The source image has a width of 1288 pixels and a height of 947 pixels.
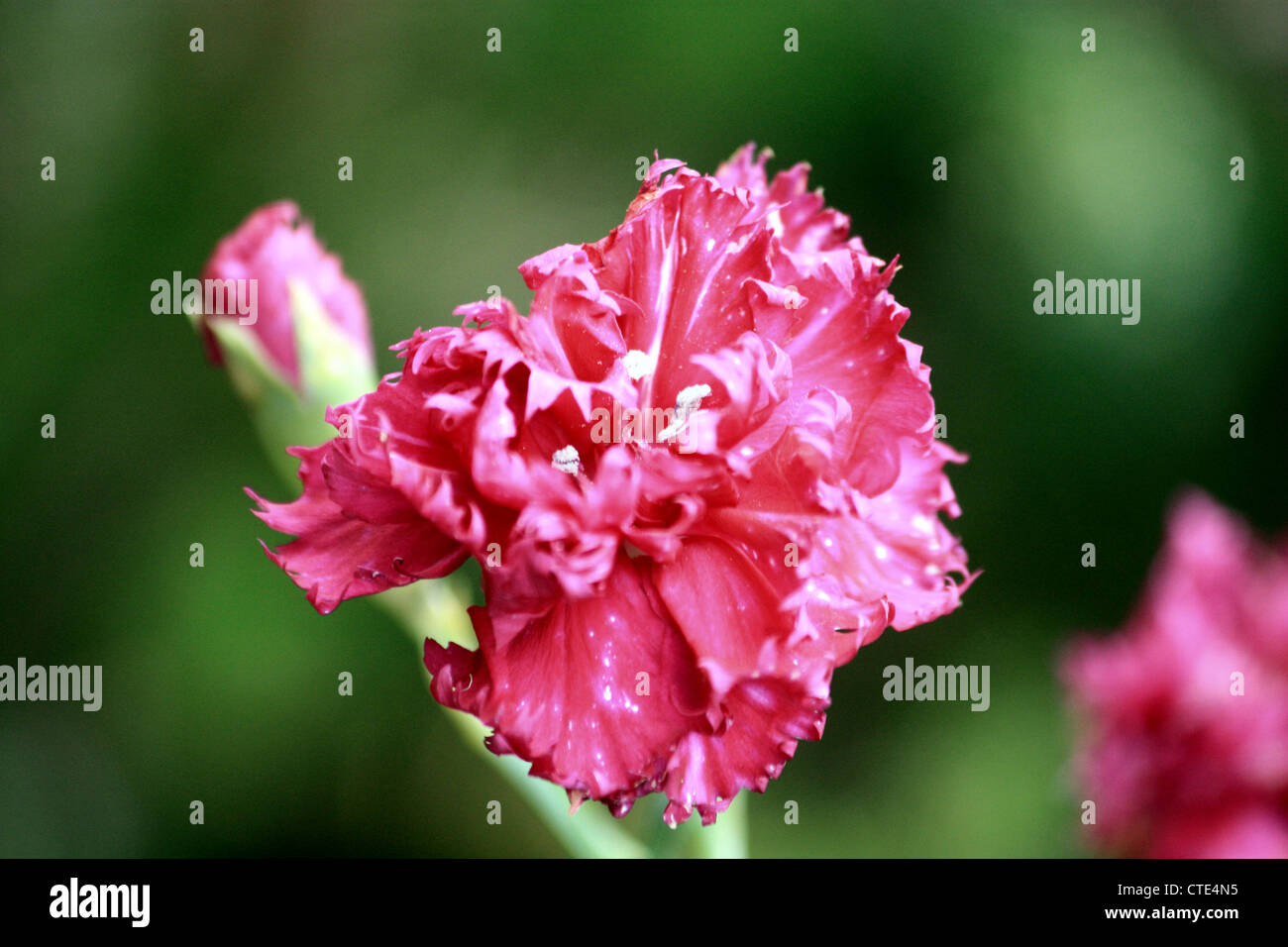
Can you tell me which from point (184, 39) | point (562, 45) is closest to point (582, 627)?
point (562, 45)

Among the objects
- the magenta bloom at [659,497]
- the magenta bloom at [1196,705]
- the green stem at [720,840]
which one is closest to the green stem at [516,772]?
the green stem at [720,840]

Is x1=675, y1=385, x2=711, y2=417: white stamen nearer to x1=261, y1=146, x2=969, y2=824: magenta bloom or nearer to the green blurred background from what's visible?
x1=261, y1=146, x2=969, y2=824: magenta bloom

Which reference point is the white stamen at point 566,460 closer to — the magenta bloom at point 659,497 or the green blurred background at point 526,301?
the magenta bloom at point 659,497

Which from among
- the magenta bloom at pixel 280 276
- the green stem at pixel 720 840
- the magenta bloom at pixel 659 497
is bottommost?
the green stem at pixel 720 840

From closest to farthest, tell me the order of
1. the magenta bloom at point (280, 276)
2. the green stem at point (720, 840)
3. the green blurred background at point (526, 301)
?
the green stem at point (720, 840) → the magenta bloom at point (280, 276) → the green blurred background at point (526, 301)

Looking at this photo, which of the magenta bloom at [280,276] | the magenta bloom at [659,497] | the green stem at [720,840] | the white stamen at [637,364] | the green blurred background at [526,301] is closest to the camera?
the magenta bloom at [659,497]

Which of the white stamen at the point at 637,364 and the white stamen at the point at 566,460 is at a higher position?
the white stamen at the point at 637,364

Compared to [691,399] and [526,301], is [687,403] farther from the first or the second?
[526,301]

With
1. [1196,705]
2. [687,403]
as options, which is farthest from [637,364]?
[1196,705]
